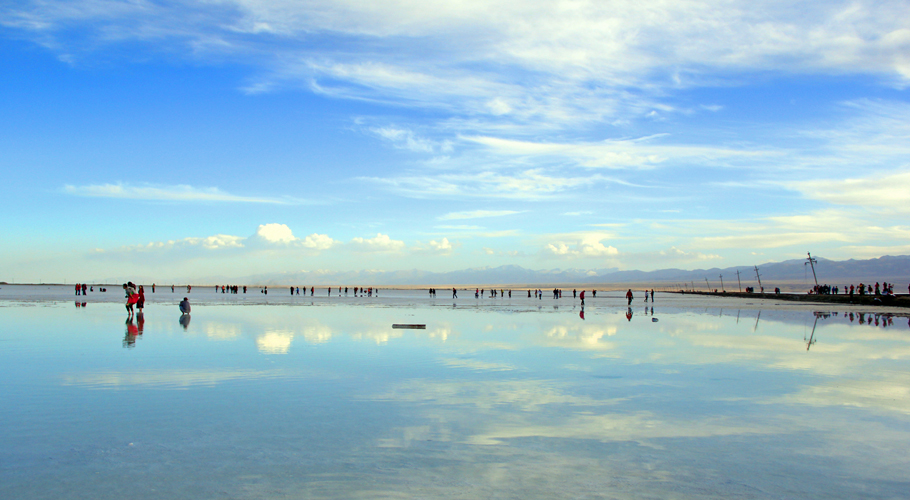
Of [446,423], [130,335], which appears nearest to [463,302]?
[130,335]

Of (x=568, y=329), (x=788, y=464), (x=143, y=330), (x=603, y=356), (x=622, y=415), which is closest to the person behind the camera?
(x=788, y=464)

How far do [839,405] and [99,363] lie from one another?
51.6 ft

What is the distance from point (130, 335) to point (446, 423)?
17.0 metres

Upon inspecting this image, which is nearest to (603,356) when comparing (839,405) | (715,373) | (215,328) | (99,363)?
(715,373)

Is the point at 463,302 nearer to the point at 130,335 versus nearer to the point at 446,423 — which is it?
the point at 130,335

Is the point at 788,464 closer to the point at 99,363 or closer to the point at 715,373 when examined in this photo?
the point at 715,373

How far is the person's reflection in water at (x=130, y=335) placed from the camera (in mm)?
18433

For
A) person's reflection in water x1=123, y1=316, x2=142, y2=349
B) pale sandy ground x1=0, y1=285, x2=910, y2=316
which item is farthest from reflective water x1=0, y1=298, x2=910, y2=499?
pale sandy ground x1=0, y1=285, x2=910, y2=316

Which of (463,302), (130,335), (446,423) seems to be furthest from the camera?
(463,302)

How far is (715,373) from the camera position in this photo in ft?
46.5

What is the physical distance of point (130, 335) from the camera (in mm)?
21641

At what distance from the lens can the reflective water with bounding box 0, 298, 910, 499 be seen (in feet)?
21.2

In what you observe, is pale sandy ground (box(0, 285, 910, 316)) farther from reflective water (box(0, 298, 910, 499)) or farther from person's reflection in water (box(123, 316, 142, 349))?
reflective water (box(0, 298, 910, 499))

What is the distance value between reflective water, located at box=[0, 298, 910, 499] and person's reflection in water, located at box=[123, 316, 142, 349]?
1.81ft
